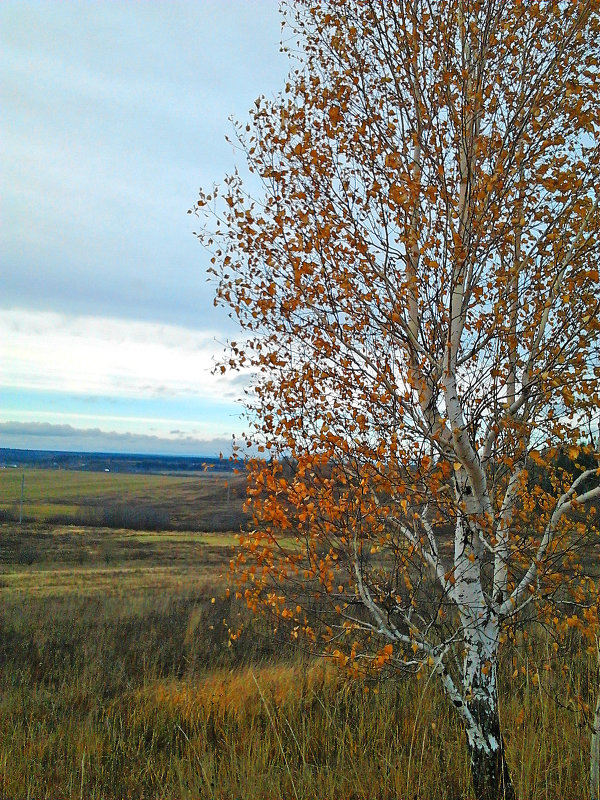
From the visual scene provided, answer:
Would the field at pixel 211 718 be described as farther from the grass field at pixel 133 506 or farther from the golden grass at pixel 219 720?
the grass field at pixel 133 506

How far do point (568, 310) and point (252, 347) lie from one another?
9.34ft

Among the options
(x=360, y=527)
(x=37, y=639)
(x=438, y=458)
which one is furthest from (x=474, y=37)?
(x=37, y=639)

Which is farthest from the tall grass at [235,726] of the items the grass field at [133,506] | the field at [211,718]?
the grass field at [133,506]

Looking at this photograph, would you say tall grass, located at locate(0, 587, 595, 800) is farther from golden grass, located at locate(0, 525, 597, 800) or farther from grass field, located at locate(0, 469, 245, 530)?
grass field, located at locate(0, 469, 245, 530)

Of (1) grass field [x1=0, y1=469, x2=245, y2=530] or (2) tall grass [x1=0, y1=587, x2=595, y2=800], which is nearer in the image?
(2) tall grass [x1=0, y1=587, x2=595, y2=800]

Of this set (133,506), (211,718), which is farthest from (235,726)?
(133,506)

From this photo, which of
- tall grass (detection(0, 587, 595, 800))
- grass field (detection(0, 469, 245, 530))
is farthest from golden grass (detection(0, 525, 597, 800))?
grass field (detection(0, 469, 245, 530))

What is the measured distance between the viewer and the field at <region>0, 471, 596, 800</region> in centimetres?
545

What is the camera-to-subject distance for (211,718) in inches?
315

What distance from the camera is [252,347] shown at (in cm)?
575

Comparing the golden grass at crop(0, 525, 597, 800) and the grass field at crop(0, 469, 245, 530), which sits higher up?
the golden grass at crop(0, 525, 597, 800)

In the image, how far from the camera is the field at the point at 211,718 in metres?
5.45

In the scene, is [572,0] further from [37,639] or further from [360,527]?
[37,639]

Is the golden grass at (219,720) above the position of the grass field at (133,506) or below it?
above
